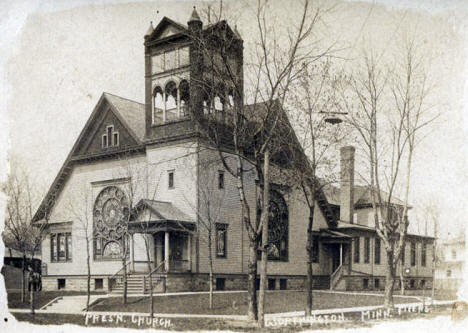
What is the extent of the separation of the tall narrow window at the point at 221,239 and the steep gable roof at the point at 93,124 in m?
3.08

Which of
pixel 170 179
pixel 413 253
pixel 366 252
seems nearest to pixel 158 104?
pixel 170 179

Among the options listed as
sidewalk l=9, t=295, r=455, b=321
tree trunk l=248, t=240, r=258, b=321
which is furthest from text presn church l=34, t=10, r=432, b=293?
tree trunk l=248, t=240, r=258, b=321

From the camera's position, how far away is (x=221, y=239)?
17.2m

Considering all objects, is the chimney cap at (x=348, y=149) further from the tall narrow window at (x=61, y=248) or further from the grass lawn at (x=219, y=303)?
the tall narrow window at (x=61, y=248)

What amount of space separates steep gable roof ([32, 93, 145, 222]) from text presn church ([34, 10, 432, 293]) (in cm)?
5

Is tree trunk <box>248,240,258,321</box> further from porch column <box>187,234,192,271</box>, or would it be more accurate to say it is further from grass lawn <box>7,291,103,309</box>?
porch column <box>187,234,192,271</box>

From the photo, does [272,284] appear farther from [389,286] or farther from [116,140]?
[389,286]

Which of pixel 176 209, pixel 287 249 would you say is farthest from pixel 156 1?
pixel 287 249

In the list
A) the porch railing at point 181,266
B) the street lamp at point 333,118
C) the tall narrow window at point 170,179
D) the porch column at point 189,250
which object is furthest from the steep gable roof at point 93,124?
Result: the street lamp at point 333,118

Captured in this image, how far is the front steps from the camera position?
1644 cm

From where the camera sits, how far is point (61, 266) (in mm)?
20281

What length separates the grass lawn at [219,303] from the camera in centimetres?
1247

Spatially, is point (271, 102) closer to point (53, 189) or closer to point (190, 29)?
point (190, 29)

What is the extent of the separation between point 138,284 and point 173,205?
103 inches
